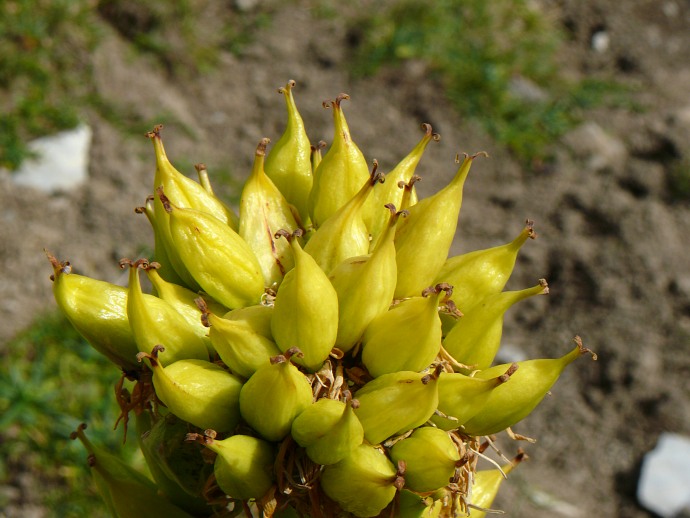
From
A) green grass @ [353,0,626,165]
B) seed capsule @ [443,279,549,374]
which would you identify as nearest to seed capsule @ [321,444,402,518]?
seed capsule @ [443,279,549,374]

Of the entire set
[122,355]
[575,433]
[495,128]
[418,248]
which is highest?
[418,248]

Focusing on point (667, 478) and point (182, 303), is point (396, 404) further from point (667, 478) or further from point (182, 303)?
point (667, 478)

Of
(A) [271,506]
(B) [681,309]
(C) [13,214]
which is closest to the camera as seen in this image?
(A) [271,506]

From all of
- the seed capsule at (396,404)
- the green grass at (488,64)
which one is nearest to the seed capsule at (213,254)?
the seed capsule at (396,404)

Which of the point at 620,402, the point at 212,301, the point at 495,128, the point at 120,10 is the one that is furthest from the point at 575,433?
the point at 120,10

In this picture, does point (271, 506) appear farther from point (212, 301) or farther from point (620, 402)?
point (620, 402)

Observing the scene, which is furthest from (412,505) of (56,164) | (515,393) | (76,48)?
(76,48)

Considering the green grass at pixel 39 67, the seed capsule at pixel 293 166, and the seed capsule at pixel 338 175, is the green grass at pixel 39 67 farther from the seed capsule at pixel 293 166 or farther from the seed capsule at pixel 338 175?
the seed capsule at pixel 338 175
